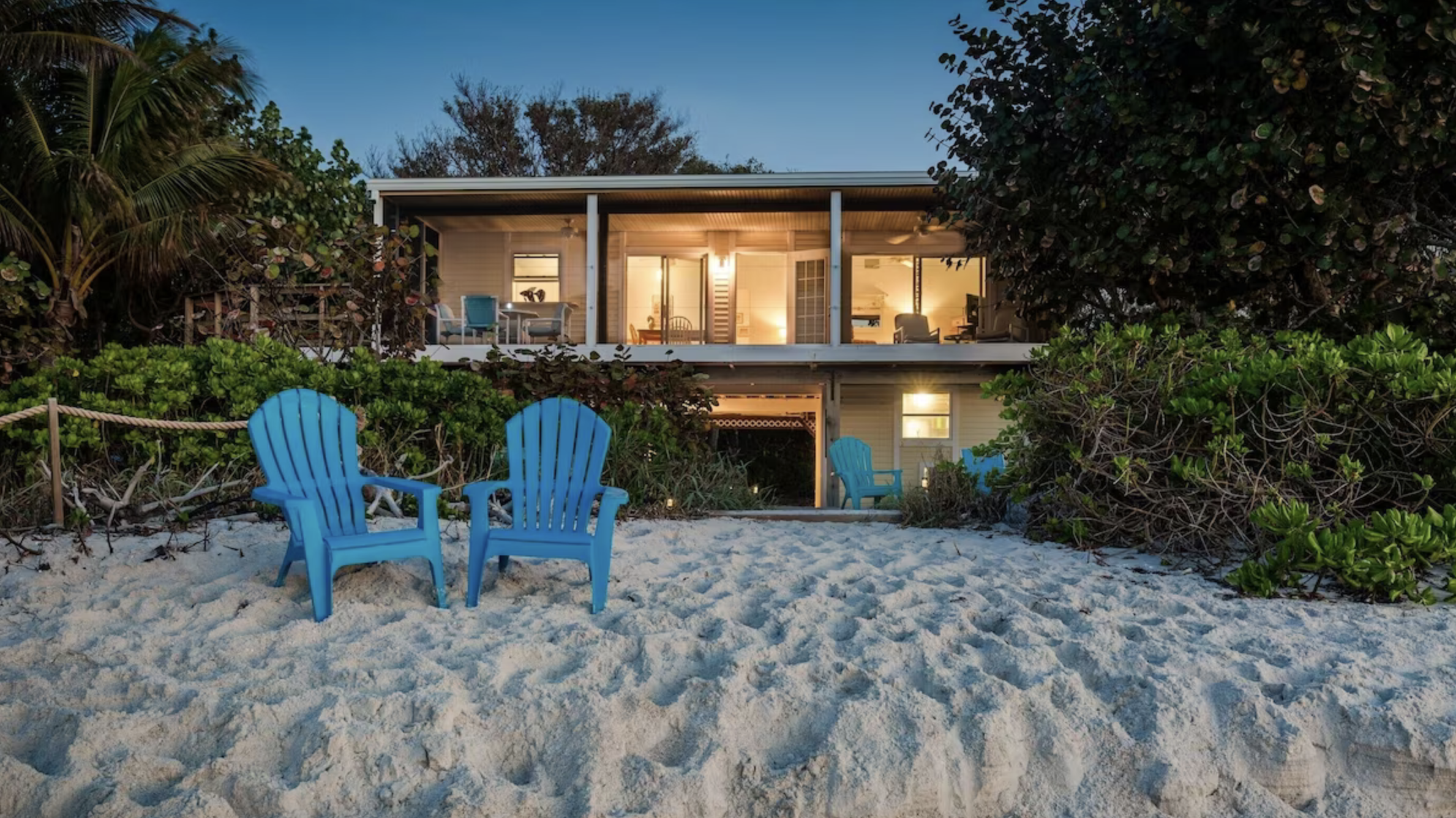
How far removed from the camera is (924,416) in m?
13.2

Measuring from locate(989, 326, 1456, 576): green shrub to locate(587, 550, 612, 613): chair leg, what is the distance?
273 cm

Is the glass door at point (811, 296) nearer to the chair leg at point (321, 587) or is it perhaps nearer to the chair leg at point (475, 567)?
the chair leg at point (475, 567)

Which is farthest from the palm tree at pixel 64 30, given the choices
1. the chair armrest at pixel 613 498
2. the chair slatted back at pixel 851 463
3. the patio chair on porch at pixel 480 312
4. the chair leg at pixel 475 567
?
the chair armrest at pixel 613 498

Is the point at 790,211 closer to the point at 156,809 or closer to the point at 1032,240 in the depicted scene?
the point at 1032,240

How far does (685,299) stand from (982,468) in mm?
6546

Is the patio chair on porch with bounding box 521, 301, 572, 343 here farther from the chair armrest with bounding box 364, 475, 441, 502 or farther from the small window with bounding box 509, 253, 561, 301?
the chair armrest with bounding box 364, 475, 441, 502

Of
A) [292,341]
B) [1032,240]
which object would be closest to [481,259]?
[292,341]

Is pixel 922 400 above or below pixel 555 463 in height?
above

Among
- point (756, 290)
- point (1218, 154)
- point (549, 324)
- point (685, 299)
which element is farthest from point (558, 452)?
point (756, 290)

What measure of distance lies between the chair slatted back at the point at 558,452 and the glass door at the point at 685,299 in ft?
28.3

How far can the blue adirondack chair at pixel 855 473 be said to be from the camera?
8.77 metres

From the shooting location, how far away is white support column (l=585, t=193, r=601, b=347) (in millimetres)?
11242

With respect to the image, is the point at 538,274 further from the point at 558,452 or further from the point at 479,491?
the point at 479,491

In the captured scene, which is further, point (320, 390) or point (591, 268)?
point (591, 268)
